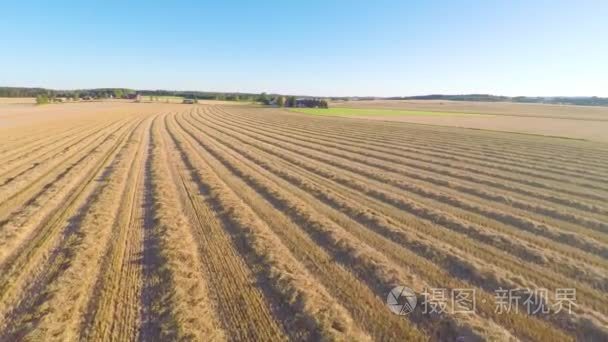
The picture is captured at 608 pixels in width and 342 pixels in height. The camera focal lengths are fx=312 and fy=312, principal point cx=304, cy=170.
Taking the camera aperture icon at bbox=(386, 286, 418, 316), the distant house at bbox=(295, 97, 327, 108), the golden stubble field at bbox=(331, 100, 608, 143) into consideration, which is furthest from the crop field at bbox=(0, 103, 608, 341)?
the distant house at bbox=(295, 97, 327, 108)

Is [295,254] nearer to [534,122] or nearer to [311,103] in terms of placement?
[534,122]

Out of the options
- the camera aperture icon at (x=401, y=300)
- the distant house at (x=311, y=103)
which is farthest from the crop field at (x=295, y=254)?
the distant house at (x=311, y=103)

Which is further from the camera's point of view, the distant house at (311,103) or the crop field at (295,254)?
the distant house at (311,103)

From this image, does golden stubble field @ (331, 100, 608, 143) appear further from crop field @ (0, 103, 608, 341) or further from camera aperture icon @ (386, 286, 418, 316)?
camera aperture icon @ (386, 286, 418, 316)

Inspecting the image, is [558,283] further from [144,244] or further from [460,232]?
[144,244]

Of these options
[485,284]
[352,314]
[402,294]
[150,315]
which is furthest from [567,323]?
[150,315]

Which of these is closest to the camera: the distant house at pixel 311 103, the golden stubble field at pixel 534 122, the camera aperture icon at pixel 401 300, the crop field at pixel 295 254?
the crop field at pixel 295 254

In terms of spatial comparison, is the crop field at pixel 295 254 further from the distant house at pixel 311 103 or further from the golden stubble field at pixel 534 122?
the distant house at pixel 311 103

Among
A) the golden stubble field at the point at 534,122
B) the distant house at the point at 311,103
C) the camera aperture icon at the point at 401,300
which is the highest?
the distant house at the point at 311,103

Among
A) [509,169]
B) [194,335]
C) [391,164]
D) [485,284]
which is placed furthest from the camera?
[391,164]
